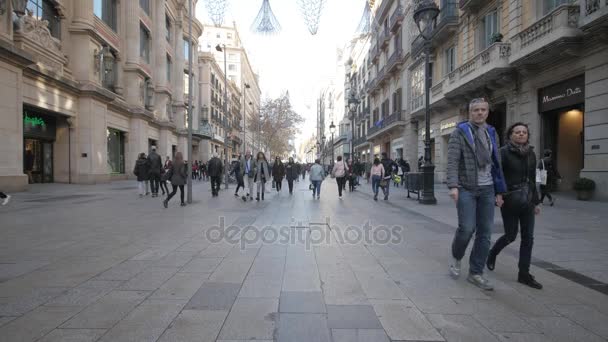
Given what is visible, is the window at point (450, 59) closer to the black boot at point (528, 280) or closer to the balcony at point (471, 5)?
the balcony at point (471, 5)

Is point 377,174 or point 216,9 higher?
point 216,9

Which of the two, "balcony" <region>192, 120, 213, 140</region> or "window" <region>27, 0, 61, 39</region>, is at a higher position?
"window" <region>27, 0, 61, 39</region>

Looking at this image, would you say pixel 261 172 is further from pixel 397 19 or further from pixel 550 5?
pixel 397 19

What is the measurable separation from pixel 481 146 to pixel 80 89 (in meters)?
22.0

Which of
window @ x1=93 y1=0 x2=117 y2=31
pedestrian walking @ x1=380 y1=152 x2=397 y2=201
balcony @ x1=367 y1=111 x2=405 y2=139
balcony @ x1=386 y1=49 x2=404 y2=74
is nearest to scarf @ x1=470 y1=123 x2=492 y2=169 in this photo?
pedestrian walking @ x1=380 y1=152 x2=397 y2=201

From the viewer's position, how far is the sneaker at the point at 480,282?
352 cm

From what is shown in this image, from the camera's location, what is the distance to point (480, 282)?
358 centimetres

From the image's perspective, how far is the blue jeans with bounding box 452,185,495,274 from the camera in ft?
11.7

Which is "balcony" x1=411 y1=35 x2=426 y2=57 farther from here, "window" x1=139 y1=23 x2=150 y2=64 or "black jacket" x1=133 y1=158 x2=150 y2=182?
"window" x1=139 y1=23 x2=150 y2=64

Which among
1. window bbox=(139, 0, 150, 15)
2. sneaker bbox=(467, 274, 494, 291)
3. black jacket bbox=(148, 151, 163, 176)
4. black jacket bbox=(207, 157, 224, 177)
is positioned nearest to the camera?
sneaker bbox=(467, 274, 494, 291)

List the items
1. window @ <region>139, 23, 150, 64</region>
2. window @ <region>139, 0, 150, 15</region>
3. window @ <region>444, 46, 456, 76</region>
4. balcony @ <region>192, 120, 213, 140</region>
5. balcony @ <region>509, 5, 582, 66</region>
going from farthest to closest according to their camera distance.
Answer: balcony @ <region>192, 120, 213, 140</region> < window @ <region>139, 23, 150, 64</region> < window @ <region>139, 0, 150, 15</region> < window @ <region>444, 46, 456, 76</region> < balcony @ <region>509, 5, 582, 66</region>

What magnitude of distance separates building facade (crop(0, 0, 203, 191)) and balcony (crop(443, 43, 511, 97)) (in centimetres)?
1233

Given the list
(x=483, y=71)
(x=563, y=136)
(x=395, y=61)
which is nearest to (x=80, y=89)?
(x=483, y=71)

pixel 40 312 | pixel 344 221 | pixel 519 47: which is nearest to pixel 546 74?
pixel 519 47
